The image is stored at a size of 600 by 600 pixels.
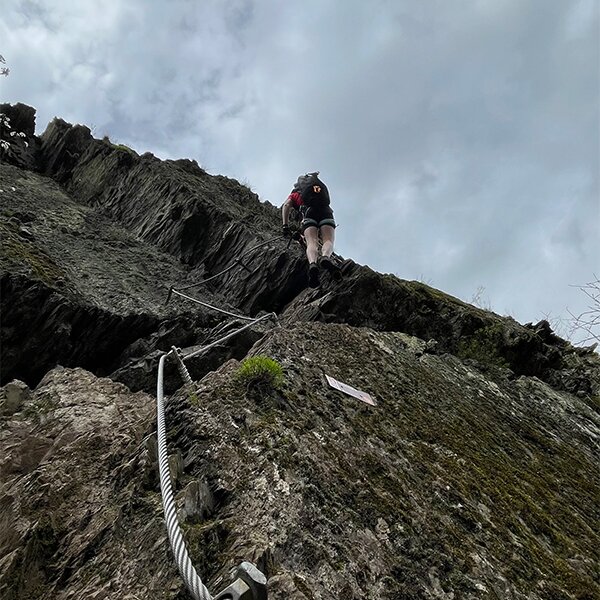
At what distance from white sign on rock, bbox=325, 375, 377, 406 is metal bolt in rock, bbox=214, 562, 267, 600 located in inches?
109

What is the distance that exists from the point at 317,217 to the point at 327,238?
2.12 feet

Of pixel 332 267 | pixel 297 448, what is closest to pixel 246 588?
pixel 297 448

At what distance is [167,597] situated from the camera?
2469 millimetres

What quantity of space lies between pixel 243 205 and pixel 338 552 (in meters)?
12.8

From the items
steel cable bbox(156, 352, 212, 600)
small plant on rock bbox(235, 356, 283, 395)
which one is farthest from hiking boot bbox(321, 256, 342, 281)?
steel cable bbox(156, 352, 212, 600)

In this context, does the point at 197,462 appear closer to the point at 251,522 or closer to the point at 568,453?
the point at 251,522

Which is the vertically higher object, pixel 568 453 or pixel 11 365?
pixel 568 453

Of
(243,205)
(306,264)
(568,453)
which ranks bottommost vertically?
(568,453)

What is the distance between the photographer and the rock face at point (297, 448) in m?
2.92

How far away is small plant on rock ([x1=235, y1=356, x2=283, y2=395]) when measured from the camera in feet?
13.4

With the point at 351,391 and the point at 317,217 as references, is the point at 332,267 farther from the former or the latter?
the point at 351,391

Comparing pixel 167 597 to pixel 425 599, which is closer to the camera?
pixel 167 597

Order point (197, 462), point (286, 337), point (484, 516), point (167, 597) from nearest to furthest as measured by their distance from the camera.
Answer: point (167, 597) < point (197, 462) < point (484, 516) < point (286, 337)

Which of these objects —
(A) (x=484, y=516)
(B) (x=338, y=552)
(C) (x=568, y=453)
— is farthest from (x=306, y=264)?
(B) (x=338, y=552)
